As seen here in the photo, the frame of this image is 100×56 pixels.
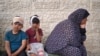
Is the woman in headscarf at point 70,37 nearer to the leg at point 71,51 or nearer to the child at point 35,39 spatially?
the leg at point 71,51

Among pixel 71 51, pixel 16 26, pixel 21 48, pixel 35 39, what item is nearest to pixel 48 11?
pixel 35 39

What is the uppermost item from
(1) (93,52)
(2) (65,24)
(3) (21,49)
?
(2) (65,24)

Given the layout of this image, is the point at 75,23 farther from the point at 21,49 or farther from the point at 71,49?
the point at 21,49

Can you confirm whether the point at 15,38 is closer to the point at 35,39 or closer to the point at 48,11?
the point at 35,39

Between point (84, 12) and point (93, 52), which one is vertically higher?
point (84, 12)

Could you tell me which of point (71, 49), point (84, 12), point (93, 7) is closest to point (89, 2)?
point (93, 7)

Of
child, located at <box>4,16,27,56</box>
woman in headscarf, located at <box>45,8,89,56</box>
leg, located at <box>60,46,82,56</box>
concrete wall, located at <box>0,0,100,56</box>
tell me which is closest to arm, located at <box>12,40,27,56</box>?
child, located at <box>4,16,27,56</box>

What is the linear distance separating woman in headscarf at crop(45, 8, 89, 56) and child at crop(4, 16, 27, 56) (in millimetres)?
493

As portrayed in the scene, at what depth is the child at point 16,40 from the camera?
5.79m

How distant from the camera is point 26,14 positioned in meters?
6.82

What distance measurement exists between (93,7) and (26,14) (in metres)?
1.42

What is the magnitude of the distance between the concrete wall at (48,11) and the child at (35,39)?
2.67 feet

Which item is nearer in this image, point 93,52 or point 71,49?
point 71,49

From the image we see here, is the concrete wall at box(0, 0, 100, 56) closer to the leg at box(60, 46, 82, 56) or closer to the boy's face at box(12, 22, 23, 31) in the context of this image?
the boy's face at box(12, 22, 23, 31)
